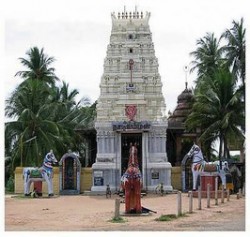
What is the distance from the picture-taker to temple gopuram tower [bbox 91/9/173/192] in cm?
2884

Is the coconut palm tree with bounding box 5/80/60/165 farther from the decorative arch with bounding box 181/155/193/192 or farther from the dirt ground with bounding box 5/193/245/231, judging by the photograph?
the dirt ground with bounding box 5/193/245/231

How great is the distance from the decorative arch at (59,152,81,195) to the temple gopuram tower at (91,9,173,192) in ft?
2.92

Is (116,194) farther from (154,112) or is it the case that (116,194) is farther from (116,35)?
(116,35)

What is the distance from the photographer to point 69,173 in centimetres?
2881

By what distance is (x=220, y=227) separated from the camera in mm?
13992

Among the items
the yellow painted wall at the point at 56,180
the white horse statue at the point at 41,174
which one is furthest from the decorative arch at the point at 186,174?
the white horse statue at the point at 41,174

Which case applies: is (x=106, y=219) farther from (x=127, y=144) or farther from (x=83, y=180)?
(x=127, y=144)

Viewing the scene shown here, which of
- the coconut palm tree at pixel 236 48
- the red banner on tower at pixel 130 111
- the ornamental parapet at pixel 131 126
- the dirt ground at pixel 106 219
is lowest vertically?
the dirt ground at pixel 106 219

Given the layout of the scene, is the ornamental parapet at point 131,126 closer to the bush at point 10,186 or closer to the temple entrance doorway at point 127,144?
the temple entrance doorway at point 127,144

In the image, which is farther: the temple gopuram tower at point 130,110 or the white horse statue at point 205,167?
the temple gopuram tower at point 130,110

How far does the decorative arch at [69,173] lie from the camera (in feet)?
94.1

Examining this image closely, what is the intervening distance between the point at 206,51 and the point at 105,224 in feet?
80.2

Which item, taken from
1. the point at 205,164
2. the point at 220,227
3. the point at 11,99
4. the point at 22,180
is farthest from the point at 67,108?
the point at 220,227

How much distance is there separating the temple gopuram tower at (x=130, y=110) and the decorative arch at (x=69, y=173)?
0.89 meters
